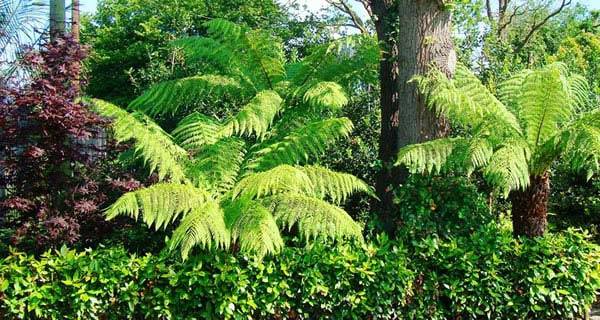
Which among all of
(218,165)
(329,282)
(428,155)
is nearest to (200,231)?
(329,282)

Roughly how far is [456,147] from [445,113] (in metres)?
0.48

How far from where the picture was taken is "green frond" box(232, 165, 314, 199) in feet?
12.7

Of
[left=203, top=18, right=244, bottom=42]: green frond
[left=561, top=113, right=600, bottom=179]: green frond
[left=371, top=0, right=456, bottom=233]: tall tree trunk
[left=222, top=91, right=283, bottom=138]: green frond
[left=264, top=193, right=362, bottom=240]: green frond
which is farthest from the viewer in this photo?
[left=203, top=18, right=244, bottom=42]: green frond

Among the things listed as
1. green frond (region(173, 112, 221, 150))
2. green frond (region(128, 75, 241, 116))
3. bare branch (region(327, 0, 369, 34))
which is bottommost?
green frond (region(173, 112, 221, 150))

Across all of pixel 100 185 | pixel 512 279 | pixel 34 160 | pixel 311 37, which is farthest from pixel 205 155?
pixel 311 37

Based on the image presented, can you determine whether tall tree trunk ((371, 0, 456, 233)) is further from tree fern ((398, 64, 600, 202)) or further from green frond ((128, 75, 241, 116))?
green frond ((128, 75, 241, 116))

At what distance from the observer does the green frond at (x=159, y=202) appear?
382 centimetres

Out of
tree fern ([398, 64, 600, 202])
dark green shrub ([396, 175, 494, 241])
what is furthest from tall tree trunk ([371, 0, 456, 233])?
dark green shrub ([396, 175, 494, 241])

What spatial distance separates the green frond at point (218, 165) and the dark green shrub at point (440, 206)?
122cm

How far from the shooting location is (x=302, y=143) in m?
4.64

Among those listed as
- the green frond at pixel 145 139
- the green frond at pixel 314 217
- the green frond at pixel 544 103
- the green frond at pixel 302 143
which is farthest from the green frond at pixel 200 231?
the green frond at pixel 544 103

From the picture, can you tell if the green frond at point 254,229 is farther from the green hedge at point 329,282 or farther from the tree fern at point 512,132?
the tree fern at point 512,132

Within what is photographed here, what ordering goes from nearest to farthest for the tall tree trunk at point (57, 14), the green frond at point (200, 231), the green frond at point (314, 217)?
the green frond at point (200, 231) → the green frond at point (314, 217) → the tall tree trunk at point (57, 14)

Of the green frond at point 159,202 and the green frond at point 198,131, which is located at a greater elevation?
the green frond at point 198,131
